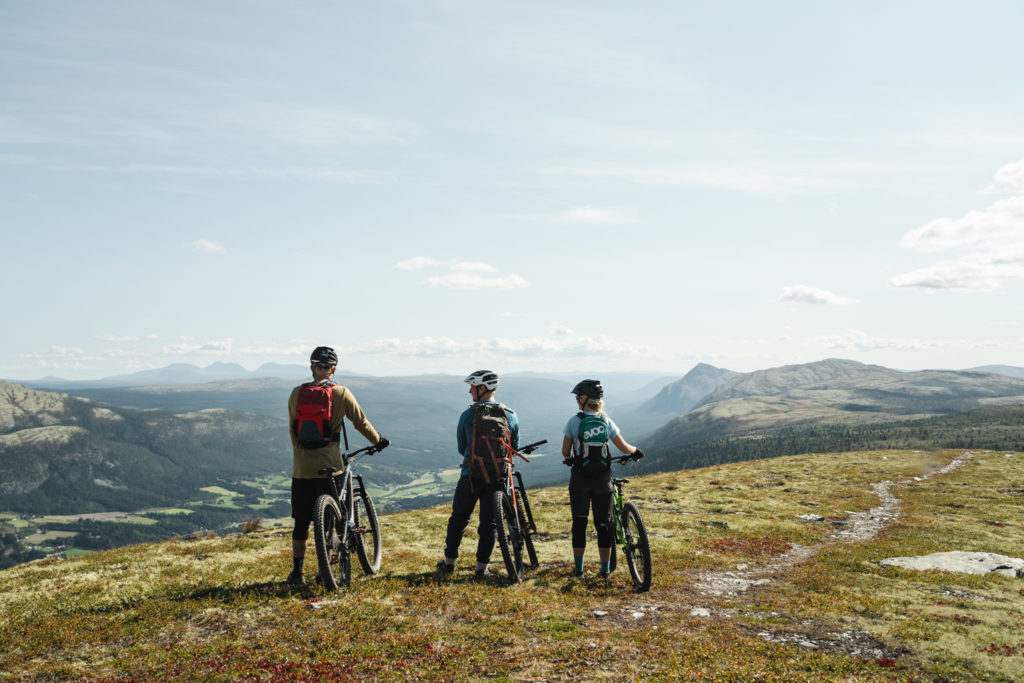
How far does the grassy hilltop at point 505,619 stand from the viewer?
8.21 meters

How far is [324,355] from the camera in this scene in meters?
11.4

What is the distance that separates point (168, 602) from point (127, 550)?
9334 mm

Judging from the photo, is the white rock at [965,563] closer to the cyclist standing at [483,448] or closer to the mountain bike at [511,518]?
the mountain bike at [511,518]

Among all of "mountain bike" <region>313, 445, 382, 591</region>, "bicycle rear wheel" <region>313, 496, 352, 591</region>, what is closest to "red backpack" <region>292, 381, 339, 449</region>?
"mountain bike" <region>313, 445, 382, 591</region>

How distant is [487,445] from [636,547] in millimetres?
4626

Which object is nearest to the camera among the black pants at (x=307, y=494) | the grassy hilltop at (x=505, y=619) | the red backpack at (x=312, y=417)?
the grassy hilltop at (x=505, y=619)

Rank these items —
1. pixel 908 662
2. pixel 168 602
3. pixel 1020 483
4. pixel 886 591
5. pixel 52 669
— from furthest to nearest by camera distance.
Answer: pixel 1020 483, pixel 886 591, pixel 168 602, pixel 908 662, pixel 52 669

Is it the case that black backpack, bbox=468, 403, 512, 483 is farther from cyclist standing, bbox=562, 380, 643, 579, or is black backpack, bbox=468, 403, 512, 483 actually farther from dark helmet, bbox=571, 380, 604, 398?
dark helmet, bbox=571, 380, 604, 398

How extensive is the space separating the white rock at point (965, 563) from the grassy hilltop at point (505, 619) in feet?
2.71

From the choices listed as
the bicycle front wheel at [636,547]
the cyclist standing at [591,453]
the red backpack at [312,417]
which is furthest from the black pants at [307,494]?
the bicycle front wheel at [636,547]

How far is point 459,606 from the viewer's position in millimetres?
10953

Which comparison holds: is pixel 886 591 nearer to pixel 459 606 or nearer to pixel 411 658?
pixel 459 606

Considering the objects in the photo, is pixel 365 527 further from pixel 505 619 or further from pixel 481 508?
pixel 505 619

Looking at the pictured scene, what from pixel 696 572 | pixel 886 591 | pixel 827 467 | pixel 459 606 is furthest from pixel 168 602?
pixel 827 467
